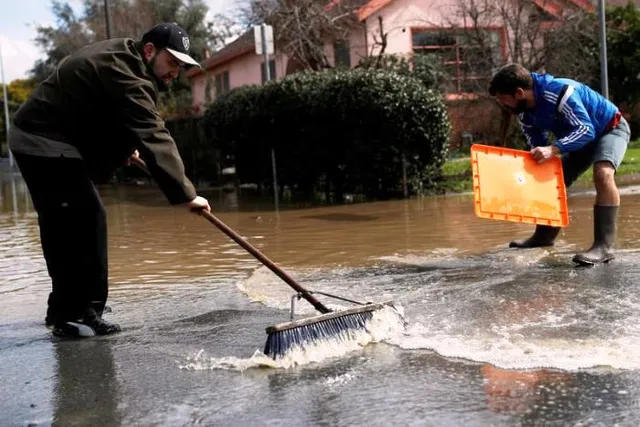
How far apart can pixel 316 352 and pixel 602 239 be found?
9.59ft

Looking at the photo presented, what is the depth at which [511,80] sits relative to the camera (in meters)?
5.79

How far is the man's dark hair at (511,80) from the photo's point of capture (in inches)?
227

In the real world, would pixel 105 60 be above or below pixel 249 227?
above

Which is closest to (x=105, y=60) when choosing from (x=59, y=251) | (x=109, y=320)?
(x=59, y=251)

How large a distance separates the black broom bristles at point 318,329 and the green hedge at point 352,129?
7.80 meters

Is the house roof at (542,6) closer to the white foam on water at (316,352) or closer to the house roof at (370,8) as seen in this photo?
the house roof at (370,8)

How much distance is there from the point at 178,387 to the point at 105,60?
1.69m

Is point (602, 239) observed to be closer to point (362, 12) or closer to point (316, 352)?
point (316, 352)

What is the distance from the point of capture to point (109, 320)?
4.71m

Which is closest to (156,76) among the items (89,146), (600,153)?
(89,146)

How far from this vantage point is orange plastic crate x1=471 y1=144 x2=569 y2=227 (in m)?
5.77

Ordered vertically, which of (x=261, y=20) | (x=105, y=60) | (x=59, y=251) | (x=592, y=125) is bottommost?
(x=59, y=251)

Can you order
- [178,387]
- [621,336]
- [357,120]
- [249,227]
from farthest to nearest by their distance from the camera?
[357,120] → [249,227] → [621,336] → [178,387]

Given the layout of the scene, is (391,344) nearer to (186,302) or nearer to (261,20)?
(186,302)
